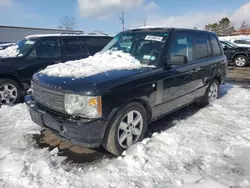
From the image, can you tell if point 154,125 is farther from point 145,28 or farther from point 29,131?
point 29,131

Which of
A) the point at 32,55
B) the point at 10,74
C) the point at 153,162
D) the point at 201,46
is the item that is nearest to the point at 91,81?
the point at 153,162

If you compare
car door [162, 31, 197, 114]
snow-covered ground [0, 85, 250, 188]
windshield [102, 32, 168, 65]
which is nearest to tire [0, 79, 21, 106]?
snow-covered ground [0, 85, 250, 188]

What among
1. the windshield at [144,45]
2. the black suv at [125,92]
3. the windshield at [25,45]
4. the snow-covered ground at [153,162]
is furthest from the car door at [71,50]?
the snow-covered ground at [153,162]

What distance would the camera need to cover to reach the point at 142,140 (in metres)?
3.83

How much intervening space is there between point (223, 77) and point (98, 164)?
4.45 metres

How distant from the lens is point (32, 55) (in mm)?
6211

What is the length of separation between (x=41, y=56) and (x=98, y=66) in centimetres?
324

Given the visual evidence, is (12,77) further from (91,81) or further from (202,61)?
(202,61)

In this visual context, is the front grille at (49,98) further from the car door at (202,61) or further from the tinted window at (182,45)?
the car door at (202,61)

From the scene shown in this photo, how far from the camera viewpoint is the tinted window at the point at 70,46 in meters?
6.77

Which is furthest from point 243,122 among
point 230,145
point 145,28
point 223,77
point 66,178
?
point 66,178

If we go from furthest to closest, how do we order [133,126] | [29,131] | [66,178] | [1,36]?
[1,36] → [29,131] → [133,126] → [66,178]

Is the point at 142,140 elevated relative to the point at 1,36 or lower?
lower

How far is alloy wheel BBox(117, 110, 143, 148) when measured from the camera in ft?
11.2
